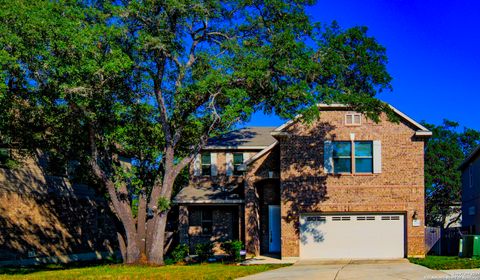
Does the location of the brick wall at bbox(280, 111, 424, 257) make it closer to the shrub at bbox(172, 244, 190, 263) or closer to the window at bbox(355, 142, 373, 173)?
the window at bbox(355, 142, 373, 173)

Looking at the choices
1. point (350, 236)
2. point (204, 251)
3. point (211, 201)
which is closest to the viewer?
point (350, 236)

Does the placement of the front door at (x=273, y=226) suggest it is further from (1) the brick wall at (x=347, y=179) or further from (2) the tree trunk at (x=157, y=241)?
(2) the tree trunk at (x=157, y=241)

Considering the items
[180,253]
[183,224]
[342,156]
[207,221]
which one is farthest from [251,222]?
[342,156]

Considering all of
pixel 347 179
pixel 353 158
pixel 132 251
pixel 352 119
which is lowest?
pixel 132 251

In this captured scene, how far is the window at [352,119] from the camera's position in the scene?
90.3 ft

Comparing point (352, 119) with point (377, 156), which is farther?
point (352, 119)

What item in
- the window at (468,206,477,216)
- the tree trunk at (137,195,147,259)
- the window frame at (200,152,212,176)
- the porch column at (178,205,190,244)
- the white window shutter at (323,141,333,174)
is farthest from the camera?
the window at (468,206,477,216)

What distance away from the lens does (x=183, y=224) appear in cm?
3173

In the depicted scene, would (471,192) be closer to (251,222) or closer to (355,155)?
(355,155)

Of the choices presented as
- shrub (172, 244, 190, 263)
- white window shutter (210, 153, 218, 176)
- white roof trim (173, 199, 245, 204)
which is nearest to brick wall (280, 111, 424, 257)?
white roof trim (173, 199, 245, 204)

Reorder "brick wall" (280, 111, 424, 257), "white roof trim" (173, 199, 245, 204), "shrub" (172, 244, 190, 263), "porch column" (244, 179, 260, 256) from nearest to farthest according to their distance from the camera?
"brick wall" (280, 111, 424, 257) < "shrub" (172, 244, 190, 263) < "porch column" (244, 179, 260, 256) < "white roof trim" (173, 199, 245, 204)

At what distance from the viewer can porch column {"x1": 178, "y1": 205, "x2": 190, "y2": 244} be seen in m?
31.7

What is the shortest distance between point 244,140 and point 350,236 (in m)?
9.12

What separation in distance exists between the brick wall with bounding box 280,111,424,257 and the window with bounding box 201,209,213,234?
5.62 m
